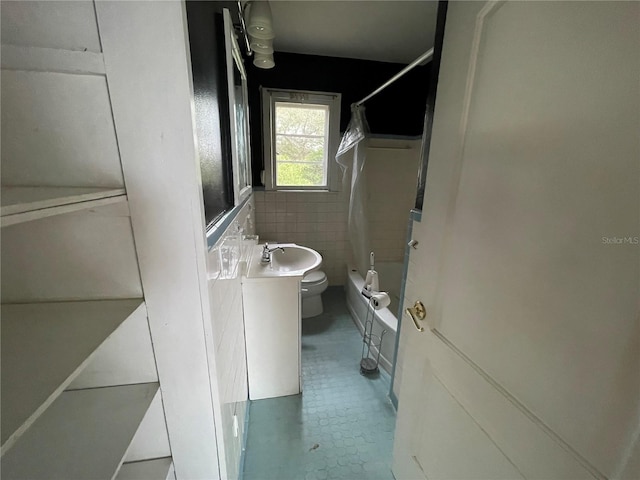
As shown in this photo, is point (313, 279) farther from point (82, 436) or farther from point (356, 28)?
point (356, 28)

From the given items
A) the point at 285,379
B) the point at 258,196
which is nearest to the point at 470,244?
the point at 285,379

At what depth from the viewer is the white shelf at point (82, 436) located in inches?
17.2

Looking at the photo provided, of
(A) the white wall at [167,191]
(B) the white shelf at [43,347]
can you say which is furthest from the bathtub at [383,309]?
(B) the white shelf at [43,347]

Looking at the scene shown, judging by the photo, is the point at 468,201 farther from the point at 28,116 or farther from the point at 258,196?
the point at 258,196

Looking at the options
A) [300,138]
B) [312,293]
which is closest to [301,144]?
[300,138]

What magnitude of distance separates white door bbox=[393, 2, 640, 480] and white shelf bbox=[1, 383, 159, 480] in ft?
2.76

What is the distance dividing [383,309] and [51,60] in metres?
1.91

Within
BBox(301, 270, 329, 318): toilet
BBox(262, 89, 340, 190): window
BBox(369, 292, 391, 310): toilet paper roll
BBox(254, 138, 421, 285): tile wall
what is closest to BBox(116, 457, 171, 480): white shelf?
BBox(369, 292, 391, 310): toilet paper roll

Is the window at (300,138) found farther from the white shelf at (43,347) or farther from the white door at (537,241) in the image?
the white shelf at (43,347)

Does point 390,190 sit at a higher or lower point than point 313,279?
higher

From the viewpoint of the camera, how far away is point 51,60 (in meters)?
0.44

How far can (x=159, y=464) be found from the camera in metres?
0.69

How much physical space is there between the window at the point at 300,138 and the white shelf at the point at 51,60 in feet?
6.73

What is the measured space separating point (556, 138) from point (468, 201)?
9.1 inches
